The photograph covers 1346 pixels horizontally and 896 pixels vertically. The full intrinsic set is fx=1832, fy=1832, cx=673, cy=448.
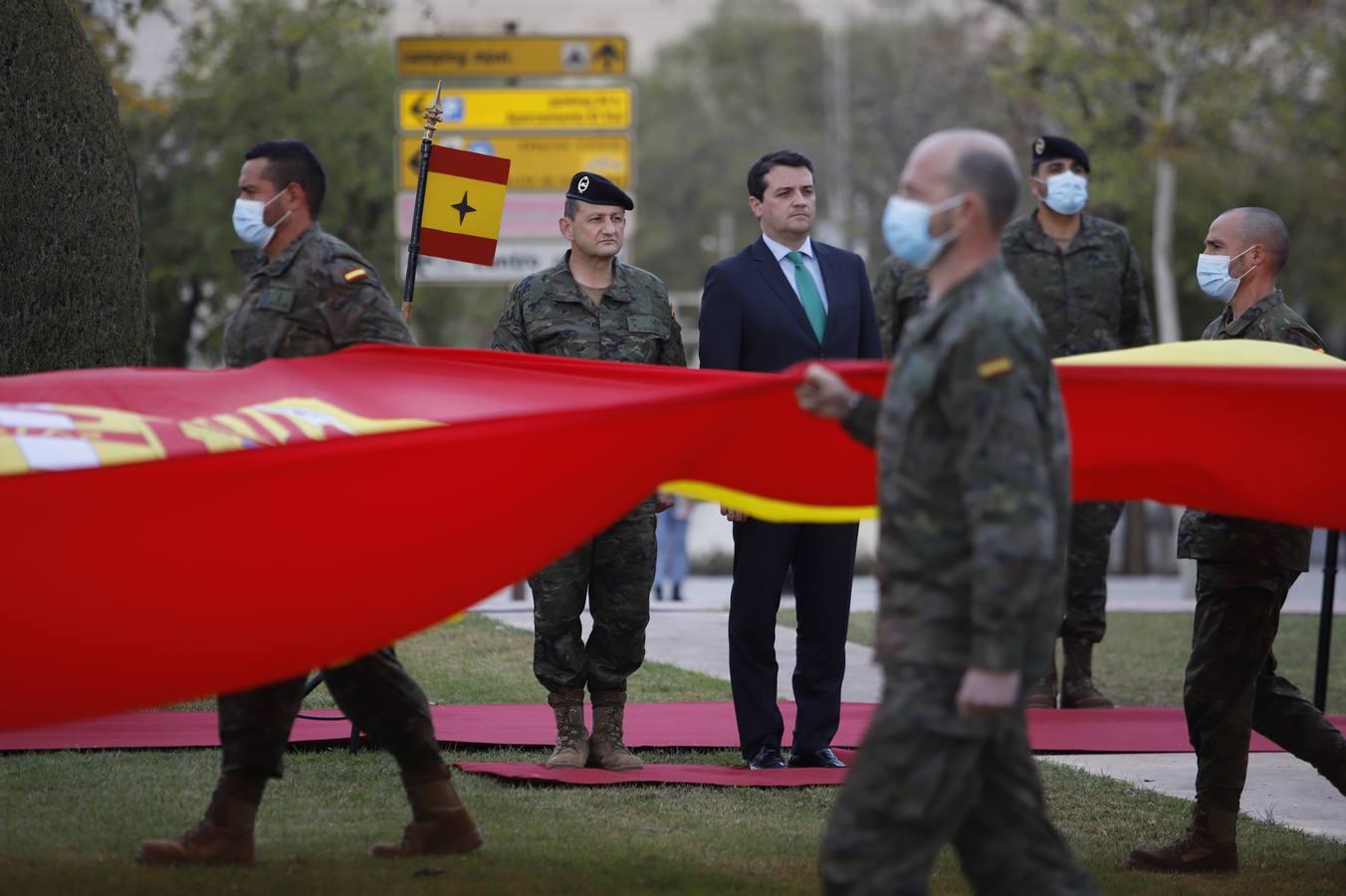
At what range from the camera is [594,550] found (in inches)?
304

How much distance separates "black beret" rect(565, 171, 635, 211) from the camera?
7.70 meters

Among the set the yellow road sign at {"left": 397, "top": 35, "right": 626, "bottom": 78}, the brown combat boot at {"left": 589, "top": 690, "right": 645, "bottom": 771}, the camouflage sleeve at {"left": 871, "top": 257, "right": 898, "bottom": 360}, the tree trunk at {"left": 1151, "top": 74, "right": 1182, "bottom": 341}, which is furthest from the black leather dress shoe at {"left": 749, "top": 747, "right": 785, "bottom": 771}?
the tree trunk at {"left": 1151, "top": 74, "right": 1182, "bottom": 341}

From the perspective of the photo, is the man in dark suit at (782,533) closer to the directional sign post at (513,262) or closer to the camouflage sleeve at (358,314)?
the camouflage sleeve at (358,314)

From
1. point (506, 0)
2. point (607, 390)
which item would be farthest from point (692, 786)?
point (506, 0)

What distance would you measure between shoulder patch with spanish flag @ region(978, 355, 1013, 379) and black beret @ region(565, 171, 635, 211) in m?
3.76

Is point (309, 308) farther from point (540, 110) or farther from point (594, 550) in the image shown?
point (540, 110)

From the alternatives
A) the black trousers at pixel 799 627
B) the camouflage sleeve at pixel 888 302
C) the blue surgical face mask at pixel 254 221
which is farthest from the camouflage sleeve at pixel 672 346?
the blue surgical face mask at pixel 254 221

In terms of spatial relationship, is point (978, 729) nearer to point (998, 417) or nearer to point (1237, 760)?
point (998, 417)

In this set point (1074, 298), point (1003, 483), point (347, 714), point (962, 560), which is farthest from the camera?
point (1074, 298)

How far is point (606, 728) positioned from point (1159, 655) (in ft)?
19.0

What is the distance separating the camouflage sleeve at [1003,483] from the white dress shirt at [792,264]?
3727mm

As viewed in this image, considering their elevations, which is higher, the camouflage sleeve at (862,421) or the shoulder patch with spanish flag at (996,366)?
the shoulder patch with spanish flag at (996,366)

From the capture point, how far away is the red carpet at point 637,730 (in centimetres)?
798

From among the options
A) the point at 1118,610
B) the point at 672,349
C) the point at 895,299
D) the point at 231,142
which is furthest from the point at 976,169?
the point at 231,142
